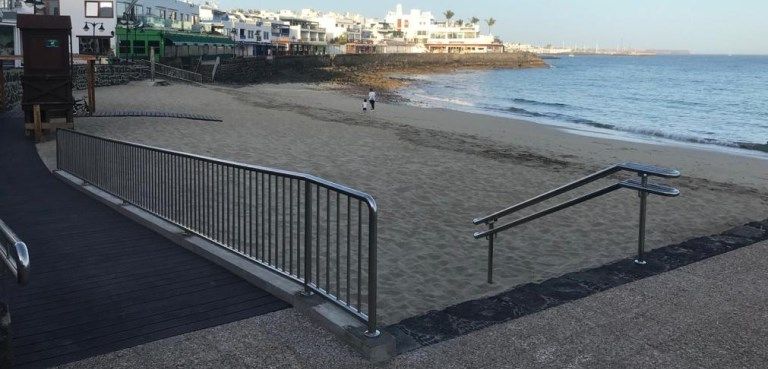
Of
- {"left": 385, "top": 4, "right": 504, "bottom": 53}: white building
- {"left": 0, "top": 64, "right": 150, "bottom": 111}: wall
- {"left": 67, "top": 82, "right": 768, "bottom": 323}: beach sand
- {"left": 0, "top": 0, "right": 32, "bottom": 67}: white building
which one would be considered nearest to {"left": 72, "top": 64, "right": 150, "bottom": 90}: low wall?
{"left": 0, "top": 64, "right": 150, "bottom": 111}: wall

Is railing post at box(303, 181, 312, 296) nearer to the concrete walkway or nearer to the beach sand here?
the concrete walkway

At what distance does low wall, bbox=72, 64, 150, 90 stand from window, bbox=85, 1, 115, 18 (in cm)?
758

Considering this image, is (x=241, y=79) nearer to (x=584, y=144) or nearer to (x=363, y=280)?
(x=584, y=144)

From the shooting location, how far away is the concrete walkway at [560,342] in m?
4.32

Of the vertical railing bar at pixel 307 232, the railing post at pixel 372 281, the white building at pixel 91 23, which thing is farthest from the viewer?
the white building at pixel 91 23

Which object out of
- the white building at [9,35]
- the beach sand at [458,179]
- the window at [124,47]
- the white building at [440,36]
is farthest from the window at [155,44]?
the white building at [440,36]

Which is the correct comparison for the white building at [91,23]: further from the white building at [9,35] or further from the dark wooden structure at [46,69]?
the dark wooden structure at [46,69]

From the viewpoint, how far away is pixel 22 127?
18.5 meters

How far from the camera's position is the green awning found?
58.5 metres

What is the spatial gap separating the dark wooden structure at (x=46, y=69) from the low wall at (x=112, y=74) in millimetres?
18084

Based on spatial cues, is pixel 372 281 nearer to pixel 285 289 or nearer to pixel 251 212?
pixel 285 289

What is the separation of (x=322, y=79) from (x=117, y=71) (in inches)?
1271

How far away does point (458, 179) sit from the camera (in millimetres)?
13555

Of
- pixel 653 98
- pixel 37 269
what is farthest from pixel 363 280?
pixel 653 98
